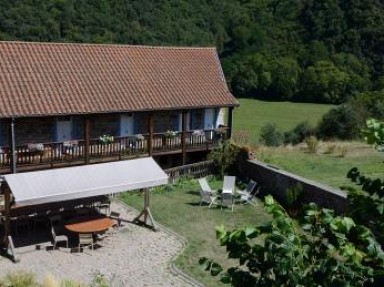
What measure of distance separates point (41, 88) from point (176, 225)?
7.93 meters

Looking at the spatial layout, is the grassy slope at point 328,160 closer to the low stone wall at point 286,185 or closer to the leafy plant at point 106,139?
the low stone wall at point 286,185

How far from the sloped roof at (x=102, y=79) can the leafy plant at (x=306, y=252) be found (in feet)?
54.8

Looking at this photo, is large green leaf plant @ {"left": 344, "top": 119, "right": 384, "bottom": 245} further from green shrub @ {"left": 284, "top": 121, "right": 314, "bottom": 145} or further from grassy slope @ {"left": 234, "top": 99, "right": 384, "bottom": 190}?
green shrub @ {"left": 284, "top": 121, "right": 314, "bottom": 145}

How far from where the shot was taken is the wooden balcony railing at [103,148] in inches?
803

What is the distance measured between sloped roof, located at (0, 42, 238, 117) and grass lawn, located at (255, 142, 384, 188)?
3477mm

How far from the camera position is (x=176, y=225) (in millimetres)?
17984

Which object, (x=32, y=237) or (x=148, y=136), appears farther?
(x=148, y=136)

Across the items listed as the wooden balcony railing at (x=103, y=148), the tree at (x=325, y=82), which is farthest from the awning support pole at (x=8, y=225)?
the tree at (x=325, y=82)

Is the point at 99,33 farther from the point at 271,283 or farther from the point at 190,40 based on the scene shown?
the point at 271,283

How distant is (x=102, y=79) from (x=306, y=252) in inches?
797

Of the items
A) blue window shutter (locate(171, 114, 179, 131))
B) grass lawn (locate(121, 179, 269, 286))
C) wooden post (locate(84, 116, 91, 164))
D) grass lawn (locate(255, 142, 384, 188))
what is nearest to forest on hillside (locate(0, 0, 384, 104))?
blue window shutter (locate(171, 114, 179, 131))

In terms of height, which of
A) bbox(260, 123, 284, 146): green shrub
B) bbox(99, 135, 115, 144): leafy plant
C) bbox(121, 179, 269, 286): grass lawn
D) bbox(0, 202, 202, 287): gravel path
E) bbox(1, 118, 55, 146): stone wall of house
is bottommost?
bbox(260, 123, 284, 146): green shrub

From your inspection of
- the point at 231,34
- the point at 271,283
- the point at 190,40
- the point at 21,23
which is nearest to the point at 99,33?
the point at 21,23

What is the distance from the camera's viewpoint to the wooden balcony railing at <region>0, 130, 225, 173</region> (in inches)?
803
